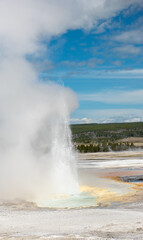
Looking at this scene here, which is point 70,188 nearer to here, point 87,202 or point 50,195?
point 50,195

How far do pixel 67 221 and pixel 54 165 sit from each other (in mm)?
8851

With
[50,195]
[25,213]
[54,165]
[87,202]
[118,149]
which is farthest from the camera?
[118,149]

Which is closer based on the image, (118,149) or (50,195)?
(50,195)

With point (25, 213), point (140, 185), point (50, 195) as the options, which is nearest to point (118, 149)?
point (140, 185)

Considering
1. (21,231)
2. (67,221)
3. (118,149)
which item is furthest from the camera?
(118,149)

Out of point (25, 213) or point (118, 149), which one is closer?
point (25, 213)

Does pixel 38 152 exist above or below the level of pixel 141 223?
above

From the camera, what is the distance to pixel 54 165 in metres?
21.0

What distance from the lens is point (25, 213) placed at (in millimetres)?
13758

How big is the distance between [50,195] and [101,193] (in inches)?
113

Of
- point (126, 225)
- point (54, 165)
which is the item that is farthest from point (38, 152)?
point (126, 225)

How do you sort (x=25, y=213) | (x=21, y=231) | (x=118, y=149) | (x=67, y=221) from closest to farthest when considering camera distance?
(x=21, y=231) < (x=67, y=221) < (x=25, y=213) < (x=118, y=149)

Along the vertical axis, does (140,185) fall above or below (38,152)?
below

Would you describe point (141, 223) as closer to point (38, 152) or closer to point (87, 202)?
point (87, 202)
